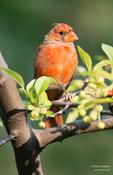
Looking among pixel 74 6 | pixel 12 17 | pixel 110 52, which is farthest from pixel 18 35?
pixel 110 52

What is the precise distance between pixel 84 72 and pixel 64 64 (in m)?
1.53

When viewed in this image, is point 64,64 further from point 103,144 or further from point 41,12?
point 41,12

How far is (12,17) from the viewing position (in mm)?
7246

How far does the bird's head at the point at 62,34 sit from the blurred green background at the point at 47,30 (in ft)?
6.66

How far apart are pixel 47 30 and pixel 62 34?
3.03m

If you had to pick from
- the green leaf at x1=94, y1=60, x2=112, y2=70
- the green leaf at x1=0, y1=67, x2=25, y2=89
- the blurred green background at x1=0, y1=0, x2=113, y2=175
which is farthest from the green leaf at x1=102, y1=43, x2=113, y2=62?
the blurred green background at x1=0, y1=0, x2=113, y2=175

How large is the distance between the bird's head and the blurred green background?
2030 mm

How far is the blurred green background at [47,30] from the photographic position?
21.1 feet

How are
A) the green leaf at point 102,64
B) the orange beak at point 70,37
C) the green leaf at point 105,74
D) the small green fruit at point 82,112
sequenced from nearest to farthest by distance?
the small green fruit at point 82,112
the green leaf at point 105,74
the green leaf at point 102,64
the orange beak at point 70,37

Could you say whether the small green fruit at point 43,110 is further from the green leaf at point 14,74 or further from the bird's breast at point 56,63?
the bird's breast at point 56,63

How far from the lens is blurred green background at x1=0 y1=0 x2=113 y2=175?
6438mm


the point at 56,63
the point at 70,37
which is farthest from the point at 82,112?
the point at 70,37

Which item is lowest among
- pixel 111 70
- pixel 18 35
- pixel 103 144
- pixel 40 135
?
pixel 103 144

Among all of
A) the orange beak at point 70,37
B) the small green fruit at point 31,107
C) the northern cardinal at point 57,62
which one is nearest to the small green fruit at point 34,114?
the small green fruit at point 31,107
